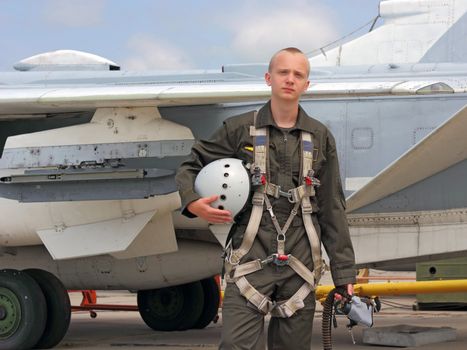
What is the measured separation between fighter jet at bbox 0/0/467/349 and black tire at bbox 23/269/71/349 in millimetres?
14

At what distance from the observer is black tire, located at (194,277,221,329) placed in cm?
1236

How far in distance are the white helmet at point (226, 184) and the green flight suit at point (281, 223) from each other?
0.22 feet

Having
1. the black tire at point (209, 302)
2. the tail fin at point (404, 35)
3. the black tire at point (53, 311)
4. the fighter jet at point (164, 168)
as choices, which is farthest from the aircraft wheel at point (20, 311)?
the tail fin at point (404, 35)

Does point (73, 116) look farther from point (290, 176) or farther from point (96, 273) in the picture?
point (290, 176)

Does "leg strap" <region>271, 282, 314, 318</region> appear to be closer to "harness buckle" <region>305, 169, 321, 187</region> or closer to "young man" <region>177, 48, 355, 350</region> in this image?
"young man" <region>177, 48, 355, 350</region>

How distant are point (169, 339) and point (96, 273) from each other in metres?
1.20

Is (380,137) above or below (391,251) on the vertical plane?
above

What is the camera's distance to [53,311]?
9.73 m

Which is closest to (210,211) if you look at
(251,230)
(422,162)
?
(251,230)

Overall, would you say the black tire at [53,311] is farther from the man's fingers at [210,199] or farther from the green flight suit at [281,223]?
the man's fingers at [210,199]

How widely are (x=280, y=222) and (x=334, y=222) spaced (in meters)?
0.29

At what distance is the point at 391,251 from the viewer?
9.27 meters

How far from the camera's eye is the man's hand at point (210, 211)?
444 cm

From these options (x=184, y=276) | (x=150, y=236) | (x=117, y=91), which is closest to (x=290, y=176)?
(x=117, y=91)
